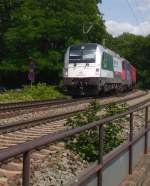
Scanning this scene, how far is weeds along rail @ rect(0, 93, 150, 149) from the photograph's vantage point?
12.4 metres

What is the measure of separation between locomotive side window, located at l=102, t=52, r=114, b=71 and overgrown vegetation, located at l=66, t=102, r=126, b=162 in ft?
72.9

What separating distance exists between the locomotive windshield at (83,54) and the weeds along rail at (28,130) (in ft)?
55.3

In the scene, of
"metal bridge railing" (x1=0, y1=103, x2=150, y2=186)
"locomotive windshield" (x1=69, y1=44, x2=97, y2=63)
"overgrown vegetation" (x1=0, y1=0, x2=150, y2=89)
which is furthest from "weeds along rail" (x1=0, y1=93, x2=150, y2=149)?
"overgrown vegetation" (x1=0, y1=0, x2=150, y2=89)

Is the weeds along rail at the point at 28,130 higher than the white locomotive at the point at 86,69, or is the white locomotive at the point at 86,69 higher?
the white locomotive at the point at 86,69

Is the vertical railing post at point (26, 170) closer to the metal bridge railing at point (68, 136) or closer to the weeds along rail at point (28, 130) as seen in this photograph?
the metal bridge railing at point (68, 136)

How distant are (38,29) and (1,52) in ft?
29.7

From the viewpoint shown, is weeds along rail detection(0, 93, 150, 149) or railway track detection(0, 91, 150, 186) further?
weeds along rail detection(0, 93, 150, 149)

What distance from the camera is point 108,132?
9.24 meters

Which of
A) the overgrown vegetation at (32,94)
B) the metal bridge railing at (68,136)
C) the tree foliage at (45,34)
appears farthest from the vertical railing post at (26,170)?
the tree foliage at (45,34)

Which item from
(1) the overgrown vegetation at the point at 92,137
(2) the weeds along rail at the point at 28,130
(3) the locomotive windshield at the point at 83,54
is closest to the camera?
(1) the overgrown vegetation at the point at 92,137

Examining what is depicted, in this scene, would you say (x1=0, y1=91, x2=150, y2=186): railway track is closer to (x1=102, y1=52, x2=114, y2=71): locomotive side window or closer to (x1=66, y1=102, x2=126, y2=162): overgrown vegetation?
(x1=66, y1=102, x2=126, y2=162): overgrown vegetation

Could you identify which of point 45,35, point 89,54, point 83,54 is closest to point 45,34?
point 45,35

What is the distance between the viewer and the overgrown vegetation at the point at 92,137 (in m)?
7.16

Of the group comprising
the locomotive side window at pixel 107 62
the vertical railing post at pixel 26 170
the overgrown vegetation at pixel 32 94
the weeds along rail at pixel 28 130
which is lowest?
the overgrown vegetation at pixel 32 94
